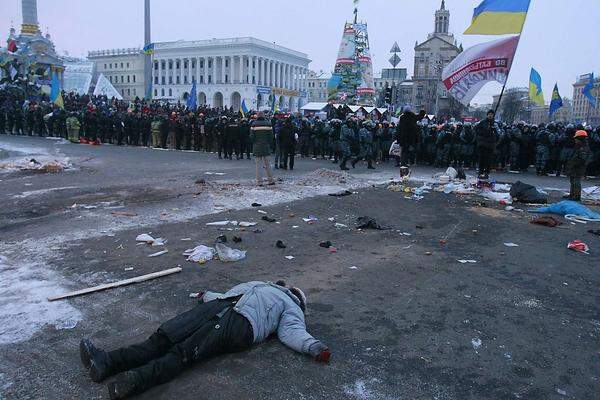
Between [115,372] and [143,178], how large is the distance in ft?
33.6

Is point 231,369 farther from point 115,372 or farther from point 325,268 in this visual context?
point 325,268

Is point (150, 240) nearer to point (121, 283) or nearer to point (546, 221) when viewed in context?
point (121, 283)

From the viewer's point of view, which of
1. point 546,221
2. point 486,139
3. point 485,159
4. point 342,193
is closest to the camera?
point 546,221

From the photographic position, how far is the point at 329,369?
351 centimetres

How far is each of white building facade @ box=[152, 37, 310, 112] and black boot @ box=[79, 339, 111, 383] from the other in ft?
331

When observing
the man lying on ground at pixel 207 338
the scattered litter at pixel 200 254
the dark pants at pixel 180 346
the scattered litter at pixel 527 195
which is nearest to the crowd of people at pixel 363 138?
the scattered litter at pixel 527 195

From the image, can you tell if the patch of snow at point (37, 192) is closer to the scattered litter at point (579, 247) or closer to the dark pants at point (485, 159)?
the scattered litter at point (579, 247)

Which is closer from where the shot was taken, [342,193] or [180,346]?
[180,346]

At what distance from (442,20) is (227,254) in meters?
130

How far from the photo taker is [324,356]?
11.7 ft

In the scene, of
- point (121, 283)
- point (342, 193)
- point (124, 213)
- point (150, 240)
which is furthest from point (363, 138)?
point (121, 283)

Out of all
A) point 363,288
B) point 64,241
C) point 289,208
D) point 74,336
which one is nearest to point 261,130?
point 289,208

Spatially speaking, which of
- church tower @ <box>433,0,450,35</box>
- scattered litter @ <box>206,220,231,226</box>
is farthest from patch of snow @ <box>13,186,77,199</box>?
church tower @ <box>433,0,450,35</box>

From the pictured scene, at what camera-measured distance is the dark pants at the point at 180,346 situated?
320 centimetres
